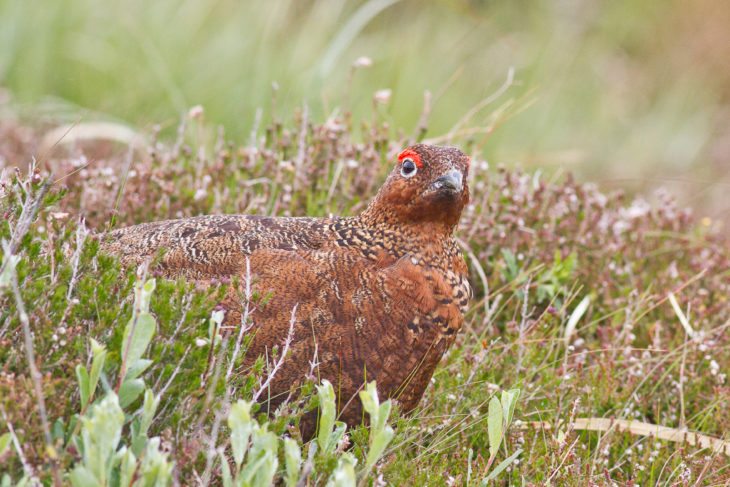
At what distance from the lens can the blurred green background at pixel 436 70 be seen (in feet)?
21.4

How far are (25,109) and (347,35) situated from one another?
217 centimetres

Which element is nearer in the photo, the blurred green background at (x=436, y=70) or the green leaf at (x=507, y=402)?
the green leaf at (x=507, y=402)

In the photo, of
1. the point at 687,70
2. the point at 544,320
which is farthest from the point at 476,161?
the point at 687,70

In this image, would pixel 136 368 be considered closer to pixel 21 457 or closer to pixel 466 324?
pixel 21 457

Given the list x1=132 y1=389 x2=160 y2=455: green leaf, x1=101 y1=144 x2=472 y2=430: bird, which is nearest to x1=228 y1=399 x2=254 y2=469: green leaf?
x1=132 y1=389 x2=160 y2=455: green leaf

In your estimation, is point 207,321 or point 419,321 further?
point 419,321

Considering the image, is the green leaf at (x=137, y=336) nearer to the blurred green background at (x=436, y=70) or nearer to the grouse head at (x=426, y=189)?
the grouse head at (x=426, y=189)

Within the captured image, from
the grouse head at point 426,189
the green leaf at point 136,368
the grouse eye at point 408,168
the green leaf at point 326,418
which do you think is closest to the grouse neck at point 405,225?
the grouse head at point 426,189

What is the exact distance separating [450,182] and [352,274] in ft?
1.51

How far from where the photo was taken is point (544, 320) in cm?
379

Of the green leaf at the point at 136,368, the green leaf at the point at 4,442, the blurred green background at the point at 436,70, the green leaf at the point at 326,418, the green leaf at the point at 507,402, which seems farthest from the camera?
the blurred green background at the point at 436,70

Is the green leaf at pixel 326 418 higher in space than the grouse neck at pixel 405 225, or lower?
lower

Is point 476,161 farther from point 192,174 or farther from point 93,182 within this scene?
point 93,182

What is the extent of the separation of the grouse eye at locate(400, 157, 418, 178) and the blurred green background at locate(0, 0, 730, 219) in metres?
1.64
